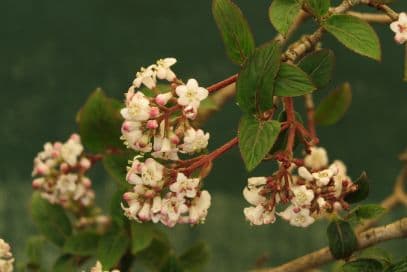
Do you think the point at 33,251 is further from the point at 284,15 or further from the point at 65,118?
the point at 284,15

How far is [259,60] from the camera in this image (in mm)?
644

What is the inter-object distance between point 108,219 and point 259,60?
→ 520mm

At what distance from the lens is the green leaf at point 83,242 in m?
0.98

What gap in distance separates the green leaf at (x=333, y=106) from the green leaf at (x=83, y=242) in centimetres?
37

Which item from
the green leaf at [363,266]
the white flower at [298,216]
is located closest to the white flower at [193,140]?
the white flower at [298,216]

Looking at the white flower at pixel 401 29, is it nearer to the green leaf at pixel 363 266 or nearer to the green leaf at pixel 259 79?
the green leaf at pixel 259 79

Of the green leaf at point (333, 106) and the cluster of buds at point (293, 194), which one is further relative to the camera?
the green leaf at point (333, 106)

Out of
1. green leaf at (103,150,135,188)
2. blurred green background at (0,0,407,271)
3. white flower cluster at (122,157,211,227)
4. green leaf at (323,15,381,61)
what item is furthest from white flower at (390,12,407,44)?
blurred green background at (0,0,407,271)

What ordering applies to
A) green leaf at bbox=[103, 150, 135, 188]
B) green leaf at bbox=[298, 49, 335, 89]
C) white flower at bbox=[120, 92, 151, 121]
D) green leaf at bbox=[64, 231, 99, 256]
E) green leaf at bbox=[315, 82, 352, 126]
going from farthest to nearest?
green leaf at bbox=[315, 82, 352, 126], green leaf at bbox=[64, 231, 99, 256], green leaf at bbox=[103, 150, 135, 188], green leaf at bbox=[298, 49, 335, 89], white flower at bbox=[120, 92, 151, 121]

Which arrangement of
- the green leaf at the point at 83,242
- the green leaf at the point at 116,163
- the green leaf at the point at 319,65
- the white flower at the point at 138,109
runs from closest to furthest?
the white flower at the point at 138,109, the green leaf at the point at 319,65, the green leaf at the point at 116,163, the green leaf at the point at 83,242

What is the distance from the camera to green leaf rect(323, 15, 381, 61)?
2.17ft

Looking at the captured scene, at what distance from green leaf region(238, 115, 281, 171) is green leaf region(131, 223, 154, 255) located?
Answer: 28 centimetres

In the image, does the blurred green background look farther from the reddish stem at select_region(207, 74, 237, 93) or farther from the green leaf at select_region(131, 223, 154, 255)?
the reddish stem at select_region(207, 74, 237, 93)

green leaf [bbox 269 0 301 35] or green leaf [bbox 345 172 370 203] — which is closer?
green leaf [bbox 269 0 301 35]
